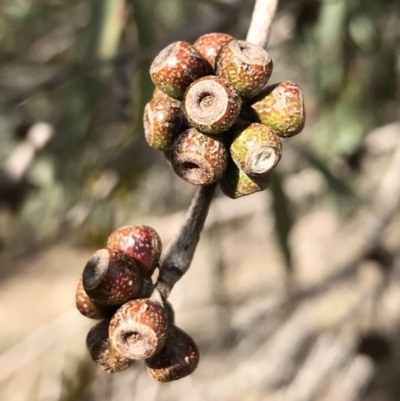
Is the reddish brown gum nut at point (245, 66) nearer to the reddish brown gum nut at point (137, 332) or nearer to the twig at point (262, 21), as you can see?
the twig at point (262, 21)

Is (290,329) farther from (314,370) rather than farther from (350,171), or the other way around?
(350,171)

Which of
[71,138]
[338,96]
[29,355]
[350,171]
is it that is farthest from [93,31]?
[29,355]

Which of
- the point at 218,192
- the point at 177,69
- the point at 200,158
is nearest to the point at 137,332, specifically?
the point at 200,158

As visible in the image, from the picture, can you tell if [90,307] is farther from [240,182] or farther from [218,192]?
[218,192]

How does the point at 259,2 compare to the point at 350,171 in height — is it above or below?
above

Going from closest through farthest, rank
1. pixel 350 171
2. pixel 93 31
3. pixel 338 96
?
pixel 93 31
pixel 338 96
pixel 350 171

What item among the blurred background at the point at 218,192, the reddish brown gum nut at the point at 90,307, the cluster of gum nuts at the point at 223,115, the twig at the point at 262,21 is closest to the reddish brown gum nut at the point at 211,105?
the cluster of gum nuts at the point at 223,115
